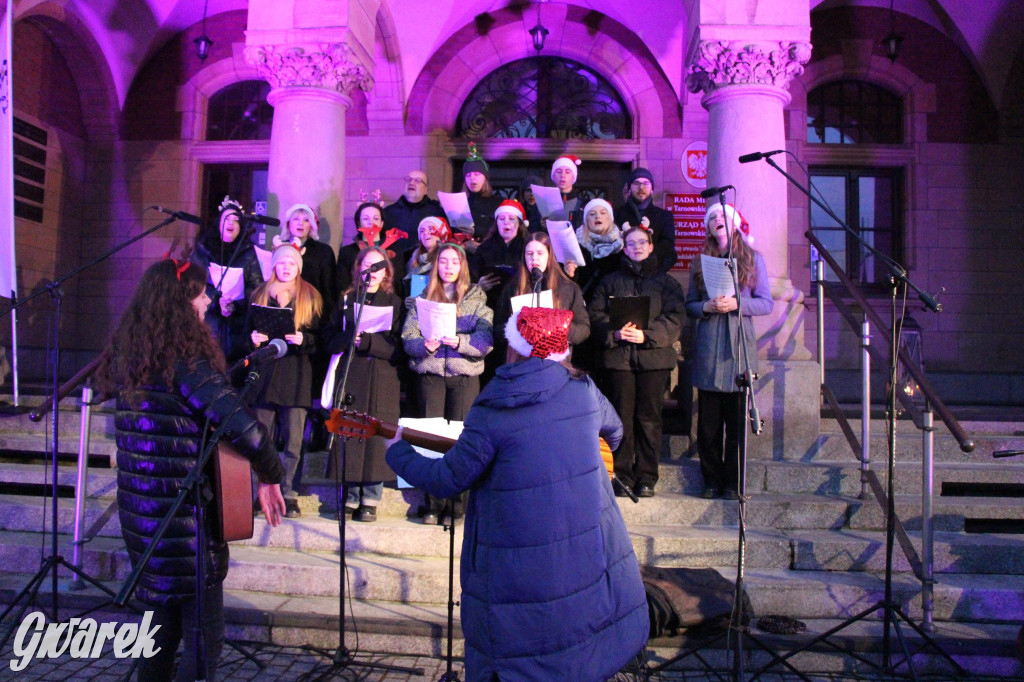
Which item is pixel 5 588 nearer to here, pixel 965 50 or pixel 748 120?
pixel 748 120

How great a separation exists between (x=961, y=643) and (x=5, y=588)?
18.7 ft

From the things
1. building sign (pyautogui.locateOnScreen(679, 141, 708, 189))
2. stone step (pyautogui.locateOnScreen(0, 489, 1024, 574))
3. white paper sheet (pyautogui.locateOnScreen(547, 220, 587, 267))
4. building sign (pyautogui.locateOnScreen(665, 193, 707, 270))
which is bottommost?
stone step (pyautogui.locateOnScreen(0, 489, 1024, 574))

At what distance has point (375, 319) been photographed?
5473mm

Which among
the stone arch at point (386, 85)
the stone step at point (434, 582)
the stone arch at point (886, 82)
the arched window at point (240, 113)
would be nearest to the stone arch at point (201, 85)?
the arched window at point (240, 113)

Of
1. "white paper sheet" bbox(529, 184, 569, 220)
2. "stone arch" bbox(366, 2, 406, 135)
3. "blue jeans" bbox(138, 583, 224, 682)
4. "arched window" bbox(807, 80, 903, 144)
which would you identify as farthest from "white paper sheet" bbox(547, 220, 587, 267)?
"arched window" bbox(807, 80, 903, 144)

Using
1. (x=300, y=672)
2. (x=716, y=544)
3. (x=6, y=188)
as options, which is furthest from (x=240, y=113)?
(x=716, y=544)

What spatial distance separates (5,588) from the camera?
4848mm

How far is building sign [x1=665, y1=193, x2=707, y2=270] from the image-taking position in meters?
9.94

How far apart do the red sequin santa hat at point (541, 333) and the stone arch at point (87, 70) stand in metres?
10.3

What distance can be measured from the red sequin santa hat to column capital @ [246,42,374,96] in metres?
5.40

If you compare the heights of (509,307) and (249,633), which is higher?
(509,307)

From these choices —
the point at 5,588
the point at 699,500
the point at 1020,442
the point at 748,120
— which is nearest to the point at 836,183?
the point at 748,120

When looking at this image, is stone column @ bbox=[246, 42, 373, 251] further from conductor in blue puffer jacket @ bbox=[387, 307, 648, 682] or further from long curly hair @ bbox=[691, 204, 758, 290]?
conductor in blue puffer jacket @ bbox=[387, 307, 648, 682]

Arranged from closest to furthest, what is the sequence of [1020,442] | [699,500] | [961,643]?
[961,643] → [699,500] → [1020,442]
